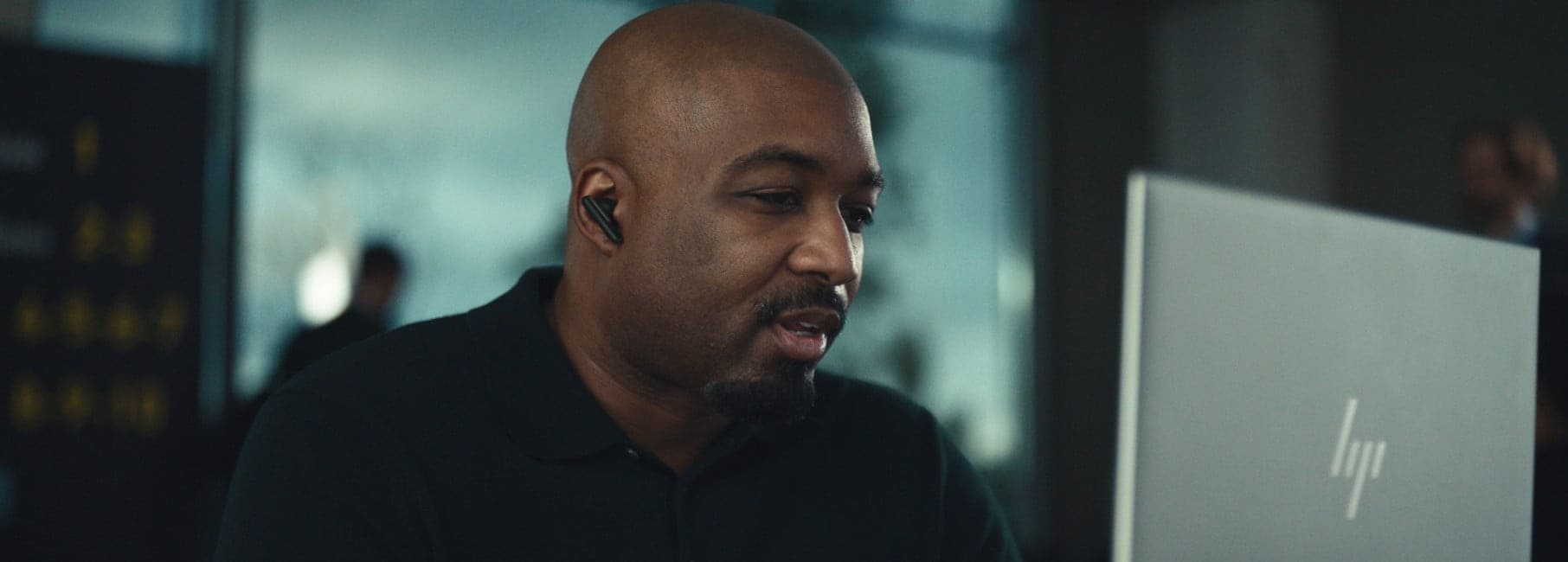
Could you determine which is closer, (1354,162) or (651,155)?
(651,155)

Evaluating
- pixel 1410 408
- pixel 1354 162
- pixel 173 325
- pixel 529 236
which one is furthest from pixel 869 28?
pixel 1410 408

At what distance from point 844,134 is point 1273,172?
508cm

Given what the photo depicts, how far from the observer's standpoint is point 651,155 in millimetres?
1253

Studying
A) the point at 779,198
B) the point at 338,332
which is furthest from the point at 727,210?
the point at 338,332

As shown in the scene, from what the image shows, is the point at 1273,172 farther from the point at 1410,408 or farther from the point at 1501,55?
the point at 1410,408

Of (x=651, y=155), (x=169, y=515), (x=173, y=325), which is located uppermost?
(x=651, y=155)

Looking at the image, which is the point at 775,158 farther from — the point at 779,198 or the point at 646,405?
the point at 646,405

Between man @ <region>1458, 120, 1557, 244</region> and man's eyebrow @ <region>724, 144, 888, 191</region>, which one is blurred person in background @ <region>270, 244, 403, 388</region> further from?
man @ <region>1458, 120, 1557, 244</region>

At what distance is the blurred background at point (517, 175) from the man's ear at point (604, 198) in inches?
84.2

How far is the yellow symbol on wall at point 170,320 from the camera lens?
354 centimetres

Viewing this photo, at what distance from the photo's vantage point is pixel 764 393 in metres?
1.22

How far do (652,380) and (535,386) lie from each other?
12cm

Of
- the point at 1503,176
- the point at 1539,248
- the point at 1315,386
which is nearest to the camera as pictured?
the point at 1315,386

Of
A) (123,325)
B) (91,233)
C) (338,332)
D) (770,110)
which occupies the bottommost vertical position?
(123,325)
